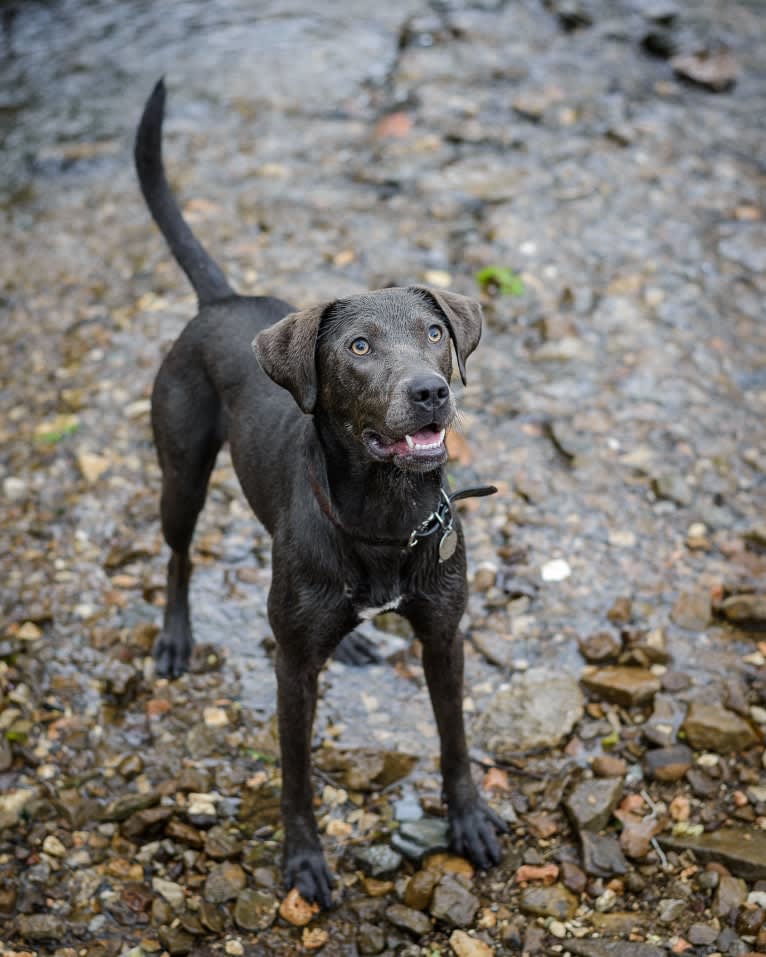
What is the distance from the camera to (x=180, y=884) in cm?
403

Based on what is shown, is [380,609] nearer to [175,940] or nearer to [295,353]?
[295,353]

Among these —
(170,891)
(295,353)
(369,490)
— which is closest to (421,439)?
(369,490)

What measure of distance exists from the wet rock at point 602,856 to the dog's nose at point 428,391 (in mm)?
1843

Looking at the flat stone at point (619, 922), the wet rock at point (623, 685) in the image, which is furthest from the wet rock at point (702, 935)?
the wet rock at point (623, 685)

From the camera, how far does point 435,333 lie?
3.57m

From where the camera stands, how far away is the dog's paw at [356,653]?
489 centimetres

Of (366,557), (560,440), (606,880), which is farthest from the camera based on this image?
(560,440)

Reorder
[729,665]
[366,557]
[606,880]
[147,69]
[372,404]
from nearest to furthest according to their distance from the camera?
[372,404]
[366,557]
[606,880]
[729,665]
[147,69]

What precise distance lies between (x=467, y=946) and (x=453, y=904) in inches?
6.6

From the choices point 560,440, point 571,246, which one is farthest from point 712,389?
point 571,246

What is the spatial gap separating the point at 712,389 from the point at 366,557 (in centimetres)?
331

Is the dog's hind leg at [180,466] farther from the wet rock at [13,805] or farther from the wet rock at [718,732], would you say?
the wet rock at [718,732]

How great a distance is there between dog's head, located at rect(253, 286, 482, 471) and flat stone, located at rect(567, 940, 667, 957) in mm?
1712

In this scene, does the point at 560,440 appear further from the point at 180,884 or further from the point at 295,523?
the point at 180,884
